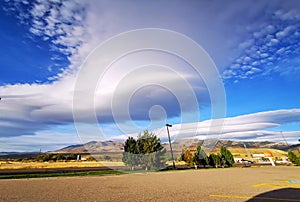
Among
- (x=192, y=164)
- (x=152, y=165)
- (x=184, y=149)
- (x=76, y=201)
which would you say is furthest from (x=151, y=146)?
(x=76, y=201)

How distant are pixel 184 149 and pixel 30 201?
4885 centimetres

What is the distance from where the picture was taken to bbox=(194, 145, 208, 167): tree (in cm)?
4649

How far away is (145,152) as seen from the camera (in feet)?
125

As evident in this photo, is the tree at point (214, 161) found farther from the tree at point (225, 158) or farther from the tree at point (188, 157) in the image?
the tree at point (188, 157)

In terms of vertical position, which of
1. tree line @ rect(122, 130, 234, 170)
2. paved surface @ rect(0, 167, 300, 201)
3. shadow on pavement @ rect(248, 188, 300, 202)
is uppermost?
tree line @ rect(122, 130, 234, 170)

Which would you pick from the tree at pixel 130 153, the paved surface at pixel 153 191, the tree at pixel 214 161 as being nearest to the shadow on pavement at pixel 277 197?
the paved surface at pixel 153 191

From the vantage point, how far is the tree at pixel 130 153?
38.1 meters

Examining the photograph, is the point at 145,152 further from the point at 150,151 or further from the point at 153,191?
the point at 153,191

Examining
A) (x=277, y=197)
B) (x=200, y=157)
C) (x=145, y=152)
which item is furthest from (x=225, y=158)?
(x=277, y=197)

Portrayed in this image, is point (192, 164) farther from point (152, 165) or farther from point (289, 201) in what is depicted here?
point (289, 201)

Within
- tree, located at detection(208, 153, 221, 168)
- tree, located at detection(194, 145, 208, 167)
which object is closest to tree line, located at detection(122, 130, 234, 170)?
tree, located at detection(194, 145, 208, 167)

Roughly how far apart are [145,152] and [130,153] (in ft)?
9.03

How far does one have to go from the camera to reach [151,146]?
3841cm

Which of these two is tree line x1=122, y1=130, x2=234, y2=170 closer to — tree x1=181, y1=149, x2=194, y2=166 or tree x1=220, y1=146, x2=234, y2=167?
tree x1=181, y1=149, x2=194, y2=166
